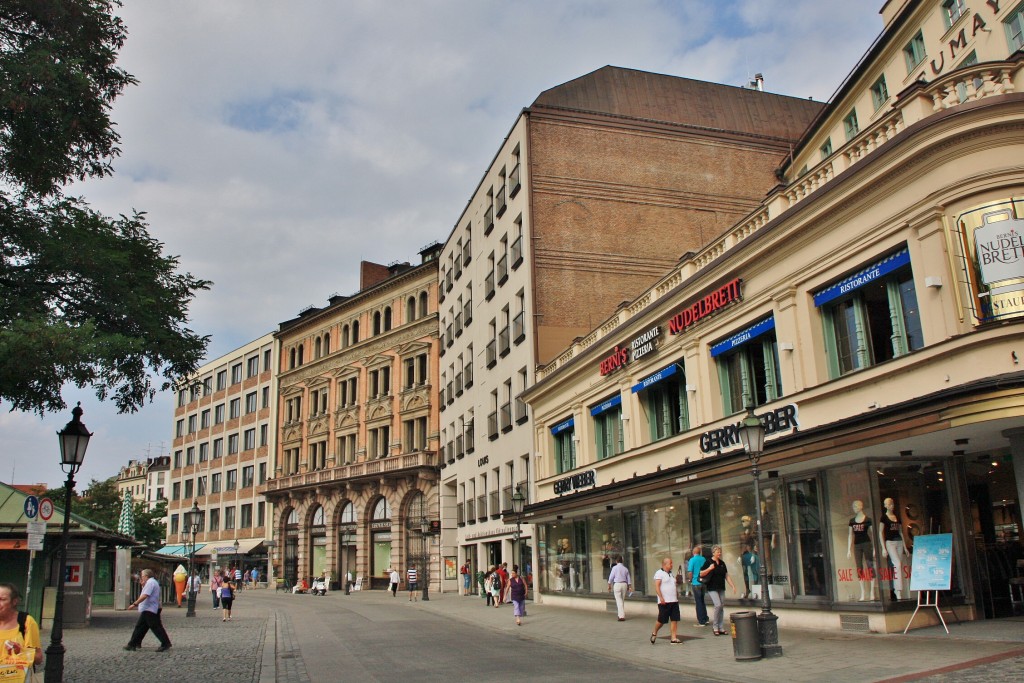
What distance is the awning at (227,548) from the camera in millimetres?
71025

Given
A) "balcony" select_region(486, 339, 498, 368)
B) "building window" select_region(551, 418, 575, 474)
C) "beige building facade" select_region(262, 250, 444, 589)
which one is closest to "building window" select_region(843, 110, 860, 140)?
"building window" select_region(551, 418, 575, 474)

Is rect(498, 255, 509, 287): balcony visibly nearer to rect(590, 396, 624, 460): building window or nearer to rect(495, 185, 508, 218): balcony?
rect(495, 185, 508, 218): balcony

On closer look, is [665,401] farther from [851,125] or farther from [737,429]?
[851,125]

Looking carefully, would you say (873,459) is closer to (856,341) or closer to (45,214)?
(856,341)

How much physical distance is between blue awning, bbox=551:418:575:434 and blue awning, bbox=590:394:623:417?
204 centimetres

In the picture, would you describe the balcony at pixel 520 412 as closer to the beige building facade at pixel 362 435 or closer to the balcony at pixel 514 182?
the balcony at pixel 514 182

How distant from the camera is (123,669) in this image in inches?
601

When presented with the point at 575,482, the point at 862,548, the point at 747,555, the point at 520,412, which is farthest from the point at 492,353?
the point at 862,548

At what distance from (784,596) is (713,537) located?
3187 mm

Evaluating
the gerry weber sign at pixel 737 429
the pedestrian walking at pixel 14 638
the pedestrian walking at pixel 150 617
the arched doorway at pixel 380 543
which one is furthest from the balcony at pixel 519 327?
the pedestrian walking at pixel 14 638

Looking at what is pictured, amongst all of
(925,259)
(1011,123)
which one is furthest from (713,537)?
(1011,123)

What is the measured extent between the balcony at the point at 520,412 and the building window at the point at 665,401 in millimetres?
11525

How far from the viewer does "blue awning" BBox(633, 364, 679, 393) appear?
75.7 feet

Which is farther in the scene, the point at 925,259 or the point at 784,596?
the point at 784,596
